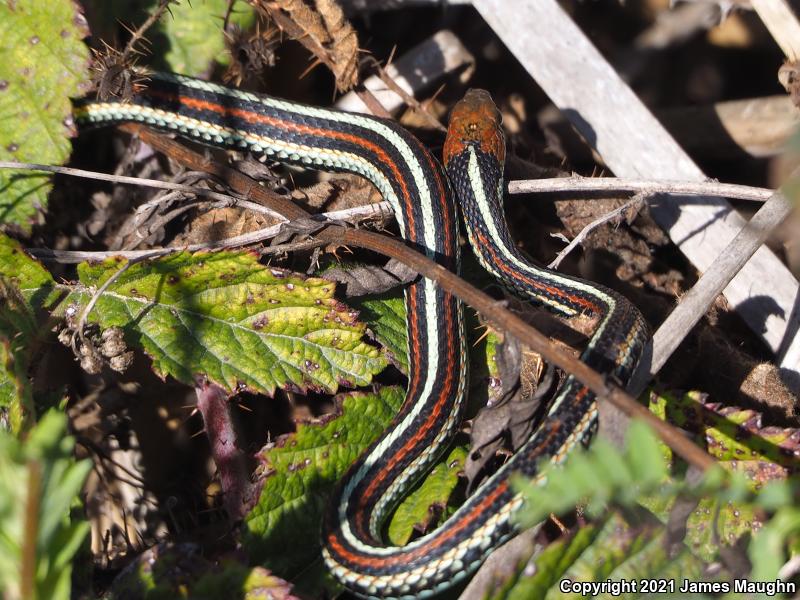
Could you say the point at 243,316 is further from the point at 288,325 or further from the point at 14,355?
the point at 14,355

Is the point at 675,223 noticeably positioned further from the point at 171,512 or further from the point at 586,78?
the point at 171,512

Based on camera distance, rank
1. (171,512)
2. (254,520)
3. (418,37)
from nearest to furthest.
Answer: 1. (254,520)
2. (171,512)
3. (418,37)

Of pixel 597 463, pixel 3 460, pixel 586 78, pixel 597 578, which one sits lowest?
pixel 597 578

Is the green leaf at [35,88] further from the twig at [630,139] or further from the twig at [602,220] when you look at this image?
the twig at [602,220]

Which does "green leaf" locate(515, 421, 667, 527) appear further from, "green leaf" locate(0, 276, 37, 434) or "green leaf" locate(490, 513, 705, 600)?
"green leaf" locate(0, 276, 37, 434)

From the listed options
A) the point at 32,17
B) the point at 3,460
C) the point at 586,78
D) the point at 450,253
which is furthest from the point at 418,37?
the point at 3,460

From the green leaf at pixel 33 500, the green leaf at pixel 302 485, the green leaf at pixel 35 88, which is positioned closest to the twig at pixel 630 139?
the green leaf at pixel 302 485
